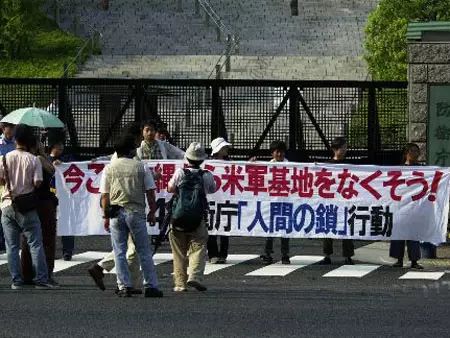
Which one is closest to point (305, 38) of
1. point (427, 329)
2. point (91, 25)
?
point (91, 25)

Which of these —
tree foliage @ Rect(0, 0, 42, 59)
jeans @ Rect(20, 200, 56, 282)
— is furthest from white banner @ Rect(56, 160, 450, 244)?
tree foliage @ Rect(0, 0, 42, 59)

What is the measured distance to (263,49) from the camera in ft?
198

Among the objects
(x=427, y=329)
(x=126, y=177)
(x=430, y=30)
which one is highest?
(x=430, y=30)

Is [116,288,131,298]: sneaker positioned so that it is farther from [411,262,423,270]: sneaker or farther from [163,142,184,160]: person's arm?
[163,142,184,160]: person's arm

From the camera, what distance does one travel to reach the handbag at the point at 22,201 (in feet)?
68.8

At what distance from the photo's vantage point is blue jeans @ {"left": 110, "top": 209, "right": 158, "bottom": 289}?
2022cm

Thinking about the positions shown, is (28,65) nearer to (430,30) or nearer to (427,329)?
(430,30)

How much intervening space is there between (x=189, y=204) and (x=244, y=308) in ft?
7.03

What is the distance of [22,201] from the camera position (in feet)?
68.8

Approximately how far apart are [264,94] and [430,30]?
169 inches

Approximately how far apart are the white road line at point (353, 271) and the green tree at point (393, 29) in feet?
79.3

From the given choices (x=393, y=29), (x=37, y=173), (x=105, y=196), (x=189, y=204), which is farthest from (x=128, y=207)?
(x=393, y=29)

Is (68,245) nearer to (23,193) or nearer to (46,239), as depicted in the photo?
(46,239)

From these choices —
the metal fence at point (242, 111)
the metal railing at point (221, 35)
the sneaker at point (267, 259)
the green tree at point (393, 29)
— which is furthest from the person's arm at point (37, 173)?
the metal railing at point (221, 35)
